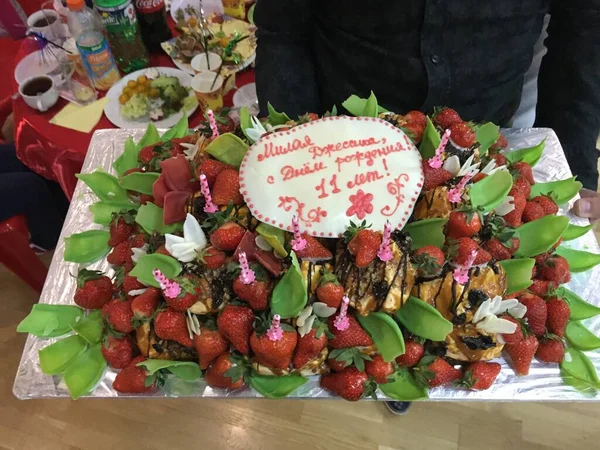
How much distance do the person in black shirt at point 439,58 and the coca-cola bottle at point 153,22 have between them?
31.5 inches

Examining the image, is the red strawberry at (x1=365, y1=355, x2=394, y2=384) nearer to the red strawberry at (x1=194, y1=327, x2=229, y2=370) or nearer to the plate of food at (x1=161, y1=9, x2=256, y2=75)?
the red strawberry at (x1=194, y1=327, x2=229, y2=370)

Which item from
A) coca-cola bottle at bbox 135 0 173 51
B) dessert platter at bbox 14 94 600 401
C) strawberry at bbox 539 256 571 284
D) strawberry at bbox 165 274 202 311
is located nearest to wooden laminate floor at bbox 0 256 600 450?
dessert platter at bbox 14 94 600 401

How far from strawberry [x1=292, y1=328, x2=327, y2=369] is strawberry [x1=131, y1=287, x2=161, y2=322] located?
1.16 feet

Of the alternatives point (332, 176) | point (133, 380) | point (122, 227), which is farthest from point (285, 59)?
point (133, 380)

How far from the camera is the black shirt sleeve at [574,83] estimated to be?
57.2 inches

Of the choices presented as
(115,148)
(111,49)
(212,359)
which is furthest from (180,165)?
(111,49)

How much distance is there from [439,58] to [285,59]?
48cm

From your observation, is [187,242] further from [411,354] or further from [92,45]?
[92,45]

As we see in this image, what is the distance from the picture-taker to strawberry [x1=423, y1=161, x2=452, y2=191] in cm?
121

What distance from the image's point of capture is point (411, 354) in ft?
3.90

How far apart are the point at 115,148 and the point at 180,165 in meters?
0.60

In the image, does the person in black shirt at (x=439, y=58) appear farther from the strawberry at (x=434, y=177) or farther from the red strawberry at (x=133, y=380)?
the red strawberry at (x=133, y=380)

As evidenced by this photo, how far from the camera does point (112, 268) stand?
1421mm

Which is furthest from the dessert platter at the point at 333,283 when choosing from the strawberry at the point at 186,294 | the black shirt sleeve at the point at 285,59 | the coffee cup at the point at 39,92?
the coffee cup at the point at 39,92
